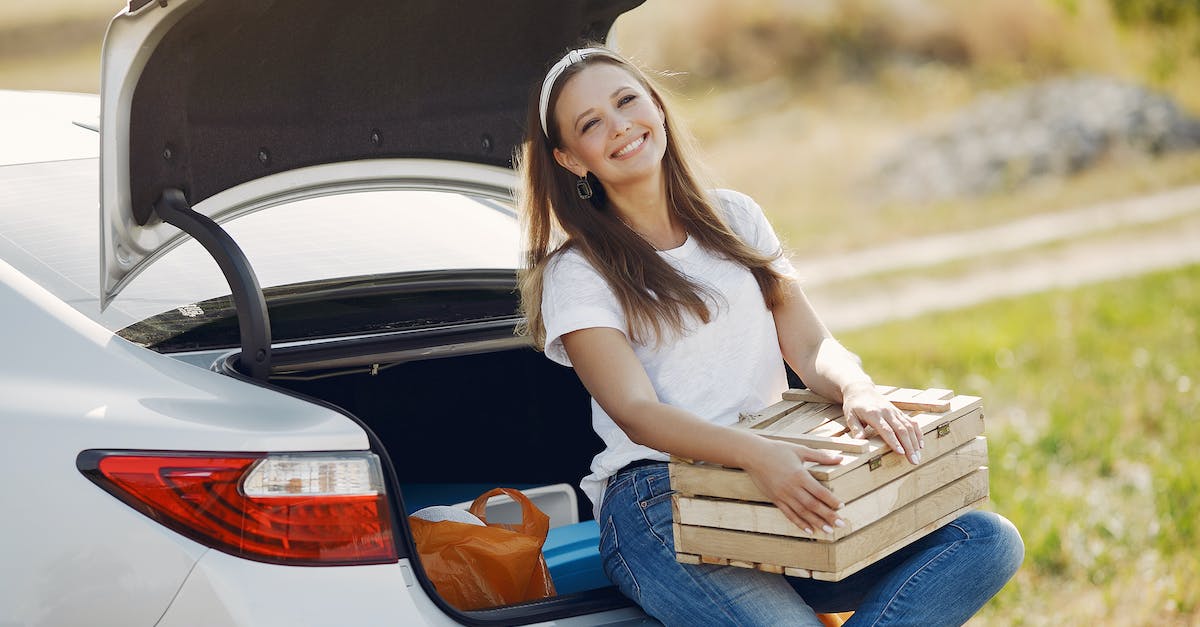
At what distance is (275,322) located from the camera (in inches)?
110

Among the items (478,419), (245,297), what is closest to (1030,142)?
(478,419)

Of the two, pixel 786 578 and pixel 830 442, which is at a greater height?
pixel 830 442

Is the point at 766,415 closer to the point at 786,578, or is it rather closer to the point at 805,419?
the point at 805,419

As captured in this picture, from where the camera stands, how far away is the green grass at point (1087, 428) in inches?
163

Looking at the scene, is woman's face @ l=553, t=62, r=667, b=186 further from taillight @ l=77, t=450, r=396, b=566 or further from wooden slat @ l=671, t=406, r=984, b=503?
taillight @ l=77, t=450, r=396, b=566

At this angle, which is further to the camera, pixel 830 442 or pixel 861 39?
pixel 861 39

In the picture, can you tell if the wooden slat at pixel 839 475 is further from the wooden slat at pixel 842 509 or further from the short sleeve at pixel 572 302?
the short sleeve at pixel 572 302

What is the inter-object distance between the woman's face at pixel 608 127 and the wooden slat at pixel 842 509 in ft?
2.49

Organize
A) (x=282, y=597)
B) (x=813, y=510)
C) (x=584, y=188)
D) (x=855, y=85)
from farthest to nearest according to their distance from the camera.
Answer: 1. (x=855, y=85)
2. (x=584, y=188)
3. (x=813, y=510)
4. (x=282, y=597)

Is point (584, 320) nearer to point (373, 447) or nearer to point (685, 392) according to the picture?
point (685, 392)

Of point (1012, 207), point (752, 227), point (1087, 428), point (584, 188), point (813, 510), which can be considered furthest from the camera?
point (1012, 207)

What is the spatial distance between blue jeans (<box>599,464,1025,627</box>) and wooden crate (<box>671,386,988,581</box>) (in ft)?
0.19

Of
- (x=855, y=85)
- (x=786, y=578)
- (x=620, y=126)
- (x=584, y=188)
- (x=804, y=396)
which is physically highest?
(x=855, y=85)

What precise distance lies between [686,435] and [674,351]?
0.32 metres
